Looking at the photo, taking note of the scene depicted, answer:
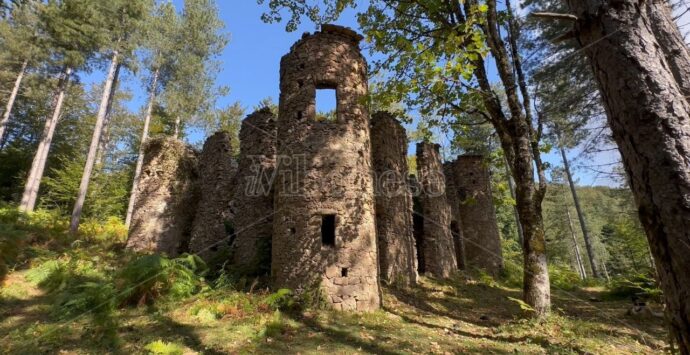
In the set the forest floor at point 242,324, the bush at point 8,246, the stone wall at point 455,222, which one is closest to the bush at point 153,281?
the forest floor at point 242,324

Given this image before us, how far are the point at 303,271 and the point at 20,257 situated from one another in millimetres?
9885

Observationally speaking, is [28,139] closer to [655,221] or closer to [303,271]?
[303,271]

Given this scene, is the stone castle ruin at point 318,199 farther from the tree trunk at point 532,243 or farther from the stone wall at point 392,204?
the tree trunk at point 532,243

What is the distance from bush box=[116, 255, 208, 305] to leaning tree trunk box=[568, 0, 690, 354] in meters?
9.11

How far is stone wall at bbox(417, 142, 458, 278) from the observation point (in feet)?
51.1

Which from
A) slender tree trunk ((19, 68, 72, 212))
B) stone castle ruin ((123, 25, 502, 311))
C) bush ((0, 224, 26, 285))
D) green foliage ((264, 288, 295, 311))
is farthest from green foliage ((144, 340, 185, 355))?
slender tree trunk ((19, 68, 72, 212))

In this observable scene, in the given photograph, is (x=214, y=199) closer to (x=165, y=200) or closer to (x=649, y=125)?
(x=165, y=200)

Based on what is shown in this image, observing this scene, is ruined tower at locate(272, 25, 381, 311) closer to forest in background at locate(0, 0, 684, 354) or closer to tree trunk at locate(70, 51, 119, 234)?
forest in background at locate(0, 0, 684, 354)

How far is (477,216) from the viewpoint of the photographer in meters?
19.9

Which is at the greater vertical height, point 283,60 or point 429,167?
point 283,60

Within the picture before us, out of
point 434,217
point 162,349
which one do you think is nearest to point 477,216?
point 434,217

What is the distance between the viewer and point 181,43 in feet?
82.3

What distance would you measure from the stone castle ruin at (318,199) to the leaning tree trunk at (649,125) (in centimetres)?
653

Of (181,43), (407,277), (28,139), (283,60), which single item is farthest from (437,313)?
(28,139)
